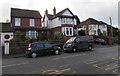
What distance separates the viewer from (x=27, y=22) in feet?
93.7

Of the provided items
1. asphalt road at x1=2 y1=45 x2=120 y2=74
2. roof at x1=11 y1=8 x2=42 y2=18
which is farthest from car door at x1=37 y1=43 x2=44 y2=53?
roof at x1=11 y1=8 x2=42 y2=18

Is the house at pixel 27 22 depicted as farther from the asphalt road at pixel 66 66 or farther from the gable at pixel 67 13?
the asphalt road at pixel 66 66

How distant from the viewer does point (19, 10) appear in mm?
29469

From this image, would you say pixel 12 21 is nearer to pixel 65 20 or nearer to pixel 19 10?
pixel 19 10

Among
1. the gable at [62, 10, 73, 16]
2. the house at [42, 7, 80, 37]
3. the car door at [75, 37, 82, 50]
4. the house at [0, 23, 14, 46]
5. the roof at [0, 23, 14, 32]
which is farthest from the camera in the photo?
the gable at [62, 10, 73, 16]

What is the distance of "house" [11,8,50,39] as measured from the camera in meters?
26.4

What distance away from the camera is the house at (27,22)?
26.4 metres

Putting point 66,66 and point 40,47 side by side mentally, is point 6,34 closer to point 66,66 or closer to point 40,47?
point 40,47

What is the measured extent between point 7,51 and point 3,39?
962cm

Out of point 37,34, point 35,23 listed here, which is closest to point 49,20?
point 35,23

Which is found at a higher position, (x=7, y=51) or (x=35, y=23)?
(x=35, y=23)

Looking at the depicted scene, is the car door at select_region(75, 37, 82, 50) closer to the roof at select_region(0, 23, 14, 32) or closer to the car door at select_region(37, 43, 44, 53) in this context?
the car door at select_region(37, 43, 44, 53)

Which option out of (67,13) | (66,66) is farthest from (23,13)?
(66,66)

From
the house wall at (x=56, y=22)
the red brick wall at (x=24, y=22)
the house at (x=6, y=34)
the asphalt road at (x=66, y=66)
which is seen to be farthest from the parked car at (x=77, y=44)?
the red brick wall at (x=24, y=22)
